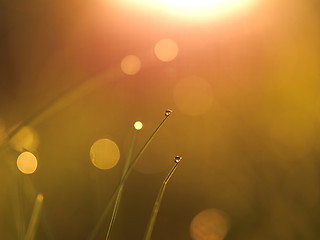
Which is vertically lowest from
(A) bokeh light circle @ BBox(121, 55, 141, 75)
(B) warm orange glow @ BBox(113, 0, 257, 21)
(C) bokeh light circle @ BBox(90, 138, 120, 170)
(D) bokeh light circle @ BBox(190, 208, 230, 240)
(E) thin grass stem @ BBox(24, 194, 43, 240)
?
(D) bokeh light circle @ BBox(190, 208, 230, 240)

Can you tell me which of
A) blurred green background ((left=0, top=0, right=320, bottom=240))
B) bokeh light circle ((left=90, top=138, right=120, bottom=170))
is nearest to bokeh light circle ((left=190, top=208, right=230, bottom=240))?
blurred green background ((left=0, top=0, right=320, bottom=240))

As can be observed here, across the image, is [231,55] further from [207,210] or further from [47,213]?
[47,213]


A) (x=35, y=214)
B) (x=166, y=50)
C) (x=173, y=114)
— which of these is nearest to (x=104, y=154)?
(x=173, y=114)

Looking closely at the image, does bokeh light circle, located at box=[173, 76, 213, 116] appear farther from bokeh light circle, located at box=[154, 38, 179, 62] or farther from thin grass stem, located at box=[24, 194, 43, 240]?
thin grass stem, located at box=[24, 194, 43, 240]

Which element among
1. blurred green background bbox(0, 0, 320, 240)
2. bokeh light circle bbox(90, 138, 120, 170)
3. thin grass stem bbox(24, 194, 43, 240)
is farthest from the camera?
bokeh light circle bbox(90, 138, 120, 170)

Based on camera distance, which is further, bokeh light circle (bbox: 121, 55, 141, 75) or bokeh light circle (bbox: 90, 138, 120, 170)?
bokeh light circle (bbox: 121, 55, 141, 75)

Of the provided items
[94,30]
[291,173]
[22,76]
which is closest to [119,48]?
[94,30]
